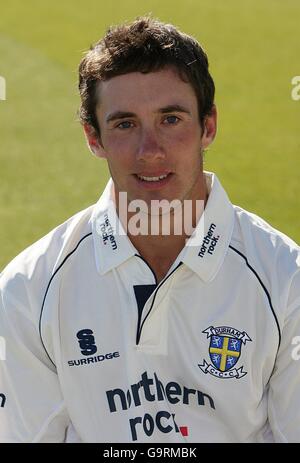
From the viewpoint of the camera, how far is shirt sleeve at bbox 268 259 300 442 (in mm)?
2908

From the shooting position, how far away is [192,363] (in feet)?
9.69

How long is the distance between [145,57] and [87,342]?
0.82m

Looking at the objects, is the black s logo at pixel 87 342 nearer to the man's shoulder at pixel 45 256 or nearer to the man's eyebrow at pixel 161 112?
the man's shoulder at pixel 45 256

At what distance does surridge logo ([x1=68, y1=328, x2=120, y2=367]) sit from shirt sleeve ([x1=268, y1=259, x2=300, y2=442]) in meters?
0.46

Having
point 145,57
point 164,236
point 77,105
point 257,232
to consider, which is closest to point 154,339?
point 164,236

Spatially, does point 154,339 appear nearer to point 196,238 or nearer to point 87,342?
point 87,342

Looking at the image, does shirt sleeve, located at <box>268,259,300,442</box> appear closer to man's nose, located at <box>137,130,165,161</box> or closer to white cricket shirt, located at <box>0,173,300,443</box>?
white cricket shirt, located at <box>0,173,300,443</box>

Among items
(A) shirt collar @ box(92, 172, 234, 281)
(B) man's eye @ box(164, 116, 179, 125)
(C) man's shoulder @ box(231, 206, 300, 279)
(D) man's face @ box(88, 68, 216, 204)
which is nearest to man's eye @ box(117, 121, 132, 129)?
(D) man's face @ box(88, 68, 216, 204)

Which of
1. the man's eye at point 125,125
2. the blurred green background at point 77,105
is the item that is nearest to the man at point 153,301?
the man's eye at point 125,125

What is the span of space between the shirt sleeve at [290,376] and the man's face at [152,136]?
437 millimetres

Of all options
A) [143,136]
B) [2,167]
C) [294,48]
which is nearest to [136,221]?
[143,136]

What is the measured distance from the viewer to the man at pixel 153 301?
293cm

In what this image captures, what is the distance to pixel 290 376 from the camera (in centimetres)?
292
